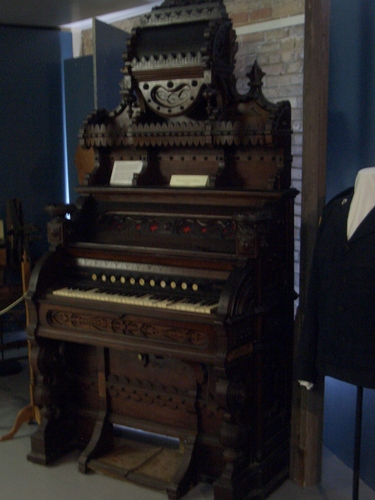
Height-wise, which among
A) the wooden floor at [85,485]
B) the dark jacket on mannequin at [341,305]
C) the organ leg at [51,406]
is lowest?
the wooden floor at [85,485]

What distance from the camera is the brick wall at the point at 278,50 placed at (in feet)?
11.7

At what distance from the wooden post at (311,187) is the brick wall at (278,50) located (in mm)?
523

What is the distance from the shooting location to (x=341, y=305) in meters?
2.64

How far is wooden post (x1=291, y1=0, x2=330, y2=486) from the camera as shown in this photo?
298 centimetres

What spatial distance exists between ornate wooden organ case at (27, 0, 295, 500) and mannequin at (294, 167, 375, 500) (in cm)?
29

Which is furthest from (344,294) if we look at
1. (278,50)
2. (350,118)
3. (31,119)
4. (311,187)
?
(31,119)

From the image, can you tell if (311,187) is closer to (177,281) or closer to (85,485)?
(177,281)

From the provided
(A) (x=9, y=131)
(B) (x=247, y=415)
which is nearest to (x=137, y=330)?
(B) (x=247, y=415)

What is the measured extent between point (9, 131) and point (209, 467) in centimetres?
344

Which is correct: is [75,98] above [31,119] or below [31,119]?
above

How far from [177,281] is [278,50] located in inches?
60.4

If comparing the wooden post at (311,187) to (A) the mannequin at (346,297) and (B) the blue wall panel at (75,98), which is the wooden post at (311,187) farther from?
(B) the blue wall panel at (75,98)

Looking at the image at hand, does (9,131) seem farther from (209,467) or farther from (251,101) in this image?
(209,467)

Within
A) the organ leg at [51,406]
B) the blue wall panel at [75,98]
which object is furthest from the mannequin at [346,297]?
the blue wall panel at [75,98]
